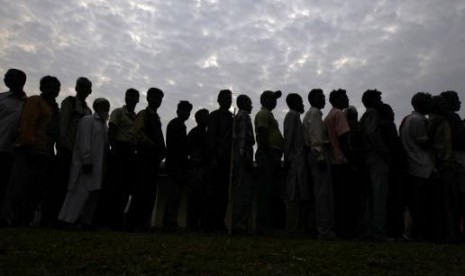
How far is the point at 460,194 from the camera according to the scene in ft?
24.0

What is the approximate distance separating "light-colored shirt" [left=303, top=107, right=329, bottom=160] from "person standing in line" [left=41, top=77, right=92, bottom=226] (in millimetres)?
3517

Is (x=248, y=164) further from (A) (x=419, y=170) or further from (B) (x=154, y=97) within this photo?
(A) (x=419, y=170)

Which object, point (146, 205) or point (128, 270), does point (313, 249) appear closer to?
point (128, 270)

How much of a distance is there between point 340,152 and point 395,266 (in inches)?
113

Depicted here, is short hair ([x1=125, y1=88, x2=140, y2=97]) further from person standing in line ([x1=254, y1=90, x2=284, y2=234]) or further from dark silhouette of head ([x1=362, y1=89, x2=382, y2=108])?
dark silhouette of head ([x1=362, y1=89, x2=382, y2=108])

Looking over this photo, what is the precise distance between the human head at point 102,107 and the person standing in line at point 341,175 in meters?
3.56

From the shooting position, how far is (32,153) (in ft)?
21.8

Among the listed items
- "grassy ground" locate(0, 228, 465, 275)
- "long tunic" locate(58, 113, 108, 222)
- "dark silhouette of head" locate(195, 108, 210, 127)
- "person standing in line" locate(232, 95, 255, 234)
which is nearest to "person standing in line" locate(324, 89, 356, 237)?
"person standing in line" locate(232, 95, 255, 234)

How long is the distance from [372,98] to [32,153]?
199 inches

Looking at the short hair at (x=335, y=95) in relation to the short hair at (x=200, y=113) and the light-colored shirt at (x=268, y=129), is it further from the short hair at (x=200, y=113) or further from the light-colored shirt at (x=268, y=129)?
the short hair at (x=200, y=113)

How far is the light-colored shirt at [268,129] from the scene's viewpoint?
741 cm

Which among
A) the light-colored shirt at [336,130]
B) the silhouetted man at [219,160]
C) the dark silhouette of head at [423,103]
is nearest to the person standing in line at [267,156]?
the silhouetted man at [219,160]

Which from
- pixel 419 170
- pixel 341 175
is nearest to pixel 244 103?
pixel 341 175

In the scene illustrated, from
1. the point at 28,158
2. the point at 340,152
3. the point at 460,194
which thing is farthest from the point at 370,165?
the point at 28,158
